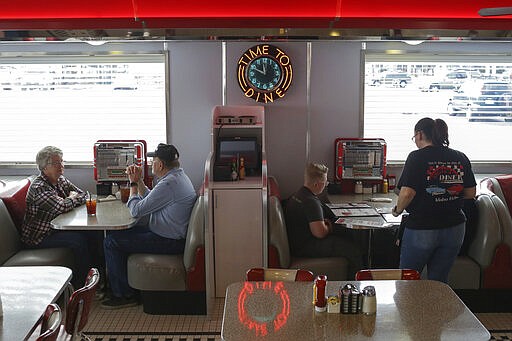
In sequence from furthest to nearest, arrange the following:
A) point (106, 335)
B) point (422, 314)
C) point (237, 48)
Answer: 1. point (237, 48)
2. point (106, 335)
3. point (422, 314)

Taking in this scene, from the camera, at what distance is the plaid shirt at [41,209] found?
485 cm

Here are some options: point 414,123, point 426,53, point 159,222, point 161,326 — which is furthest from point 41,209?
point 426,53

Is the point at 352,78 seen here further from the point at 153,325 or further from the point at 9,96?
the point at 9,96

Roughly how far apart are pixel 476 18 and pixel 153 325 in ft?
12.5

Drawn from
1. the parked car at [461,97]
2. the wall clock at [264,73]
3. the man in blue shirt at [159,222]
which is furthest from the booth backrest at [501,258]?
the man in blue shirt at [159,222]

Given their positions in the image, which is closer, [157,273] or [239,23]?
[239,23]

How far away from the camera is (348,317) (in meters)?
2.81

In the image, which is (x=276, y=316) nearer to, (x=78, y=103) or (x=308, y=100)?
(x=308, y=100)

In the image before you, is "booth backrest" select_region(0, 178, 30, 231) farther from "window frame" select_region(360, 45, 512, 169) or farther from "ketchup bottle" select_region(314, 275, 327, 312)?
"window frame" select_region(360, 45, 512, 169)

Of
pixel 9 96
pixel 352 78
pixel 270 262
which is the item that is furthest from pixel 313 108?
pixel 9 96

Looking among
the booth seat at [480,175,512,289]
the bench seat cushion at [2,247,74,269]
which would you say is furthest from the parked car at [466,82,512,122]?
the bench seat cushion at [2,247,74,269]

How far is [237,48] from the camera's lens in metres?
6.04

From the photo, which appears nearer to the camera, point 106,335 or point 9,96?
point 106,335

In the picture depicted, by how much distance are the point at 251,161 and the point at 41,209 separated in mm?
1906
